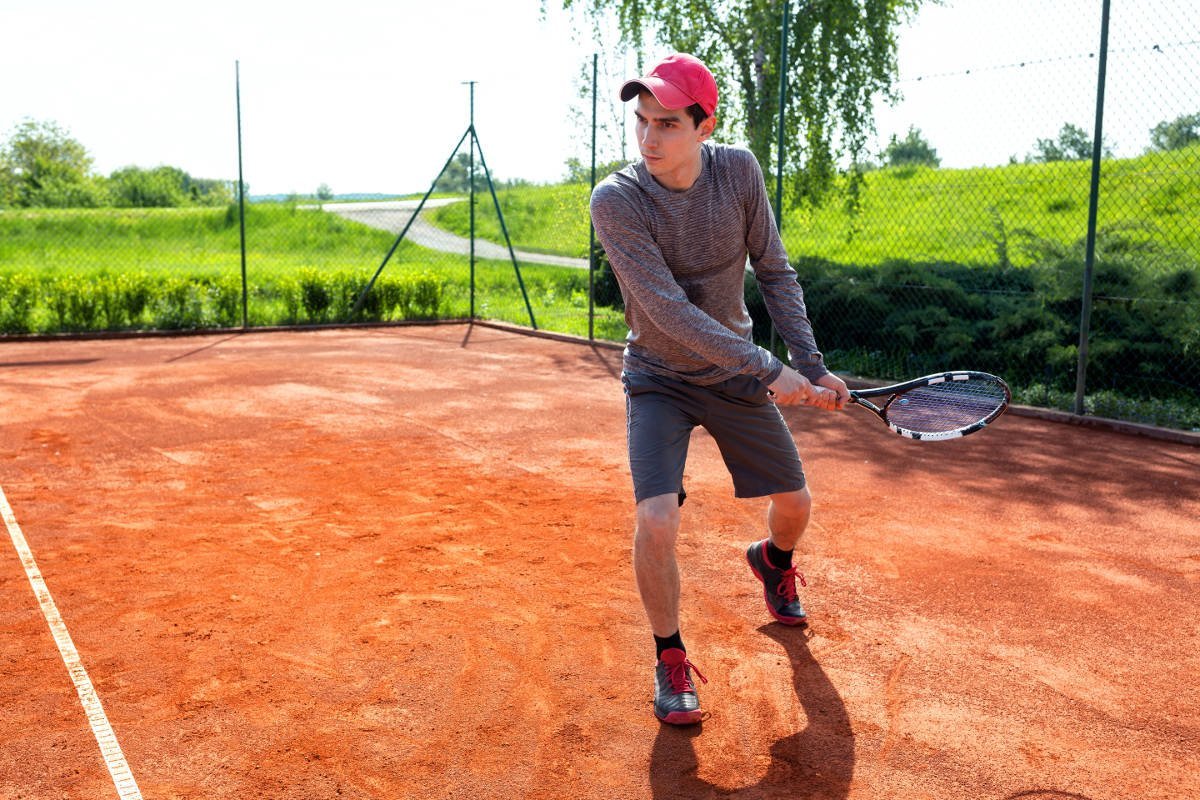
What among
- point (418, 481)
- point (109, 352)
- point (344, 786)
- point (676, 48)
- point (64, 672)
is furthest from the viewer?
point (676, 48)

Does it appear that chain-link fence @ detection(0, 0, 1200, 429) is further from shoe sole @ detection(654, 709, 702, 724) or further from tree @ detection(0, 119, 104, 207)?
tree @ detection(0, 119, 104, 207)

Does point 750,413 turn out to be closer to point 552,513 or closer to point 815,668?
point 815,668

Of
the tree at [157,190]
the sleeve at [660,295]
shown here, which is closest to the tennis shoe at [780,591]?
the sleeve at [660,295]

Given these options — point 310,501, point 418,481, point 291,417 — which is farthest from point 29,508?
point 291,417

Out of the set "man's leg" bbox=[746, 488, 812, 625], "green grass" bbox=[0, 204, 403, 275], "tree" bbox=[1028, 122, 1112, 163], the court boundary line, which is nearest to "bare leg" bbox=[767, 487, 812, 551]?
"man's leg" bbox=[746, 488, 812, 625]

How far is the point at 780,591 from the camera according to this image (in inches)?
171

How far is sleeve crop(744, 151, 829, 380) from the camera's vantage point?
3797 millimetres

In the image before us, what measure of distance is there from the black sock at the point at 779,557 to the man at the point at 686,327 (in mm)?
286

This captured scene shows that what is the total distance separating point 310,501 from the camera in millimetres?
6062

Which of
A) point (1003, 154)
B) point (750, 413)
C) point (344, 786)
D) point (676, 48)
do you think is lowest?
point (344, 786)

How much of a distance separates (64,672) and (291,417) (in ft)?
15.2

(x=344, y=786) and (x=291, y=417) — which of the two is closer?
(x=344, y=786)

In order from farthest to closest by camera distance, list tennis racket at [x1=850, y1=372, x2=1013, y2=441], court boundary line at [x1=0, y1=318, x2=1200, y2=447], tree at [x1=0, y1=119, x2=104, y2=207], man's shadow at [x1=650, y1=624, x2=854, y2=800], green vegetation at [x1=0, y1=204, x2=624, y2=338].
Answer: tree at [x1=0, y1=119, x2=104, y2=207], green vegetation at [x1=0, y1=204, x2=624, y2=338], court boundary line at [x1=0, y1=318, x2=1200, y2=447], tennis racket at [x1=850, y1=372, x2=1013, y2=441], man's shadow at [x1=650, y1=624, x2=854, y2=800]

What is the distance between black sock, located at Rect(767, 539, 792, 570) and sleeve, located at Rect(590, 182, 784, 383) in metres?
0.98
